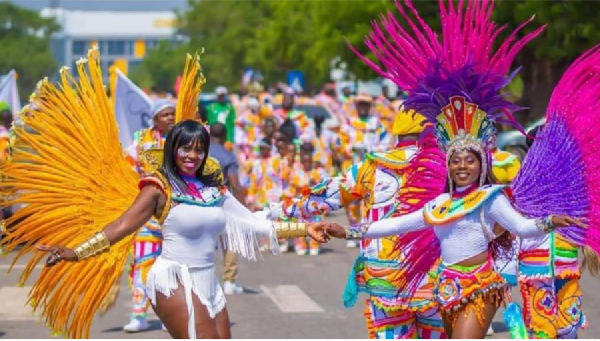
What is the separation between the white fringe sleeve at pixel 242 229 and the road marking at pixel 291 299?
5.06 m

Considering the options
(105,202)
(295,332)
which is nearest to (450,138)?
(105,202)

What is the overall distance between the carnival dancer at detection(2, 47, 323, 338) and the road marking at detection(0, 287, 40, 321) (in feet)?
13.3

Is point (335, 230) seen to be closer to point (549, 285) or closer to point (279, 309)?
point (549, 285)

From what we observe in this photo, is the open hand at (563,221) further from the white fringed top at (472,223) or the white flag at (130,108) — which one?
the white flag at (130,108)

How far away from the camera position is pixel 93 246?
7992 millimetres

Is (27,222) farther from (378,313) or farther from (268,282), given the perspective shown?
(268,282)

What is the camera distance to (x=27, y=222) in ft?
28.7

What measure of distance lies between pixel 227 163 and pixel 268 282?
195 cm

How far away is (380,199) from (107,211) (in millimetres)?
1601

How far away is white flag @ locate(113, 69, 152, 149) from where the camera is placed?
600 inches

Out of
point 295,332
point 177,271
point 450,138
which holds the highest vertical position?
point 450,138

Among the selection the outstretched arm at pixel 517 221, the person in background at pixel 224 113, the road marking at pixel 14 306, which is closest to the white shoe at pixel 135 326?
the road marking at pixel 14 306

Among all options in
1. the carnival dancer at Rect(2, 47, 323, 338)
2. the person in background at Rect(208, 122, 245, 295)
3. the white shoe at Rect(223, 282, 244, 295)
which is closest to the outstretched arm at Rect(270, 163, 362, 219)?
the carnival dancer at Rect(2, 47, 323, 338)

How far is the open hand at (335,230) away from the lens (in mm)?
8523
